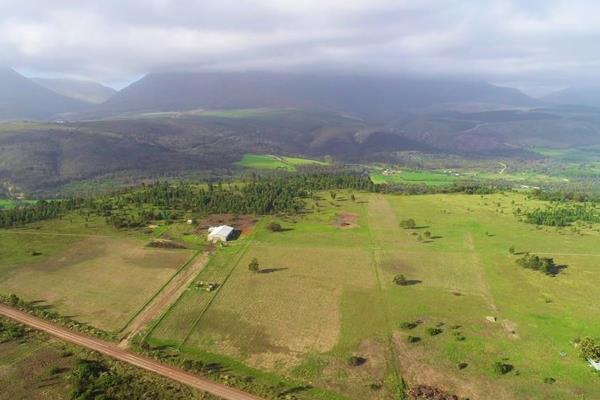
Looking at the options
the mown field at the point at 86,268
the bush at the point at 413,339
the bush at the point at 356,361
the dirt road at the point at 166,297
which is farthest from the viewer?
the mown field at the point at 86,268

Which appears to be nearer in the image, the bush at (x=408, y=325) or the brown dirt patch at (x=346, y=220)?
the bush at (x=408, y=325)

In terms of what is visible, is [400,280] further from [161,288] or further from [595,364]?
[161,288]

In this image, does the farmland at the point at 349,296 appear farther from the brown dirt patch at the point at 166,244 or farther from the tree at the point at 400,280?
the brown dirt patch at the point at 166,244

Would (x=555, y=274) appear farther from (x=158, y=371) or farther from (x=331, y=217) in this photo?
(x=158, y=371)

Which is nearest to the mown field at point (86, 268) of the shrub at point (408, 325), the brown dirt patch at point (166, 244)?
the brown dirt patch at point (166, 244)

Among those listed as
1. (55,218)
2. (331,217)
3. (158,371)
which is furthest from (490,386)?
(55,218)

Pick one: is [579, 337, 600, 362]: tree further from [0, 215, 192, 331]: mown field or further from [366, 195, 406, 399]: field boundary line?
[0, 215, 192, 331]: mown field

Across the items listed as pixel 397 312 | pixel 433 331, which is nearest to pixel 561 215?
pixel 397 312
